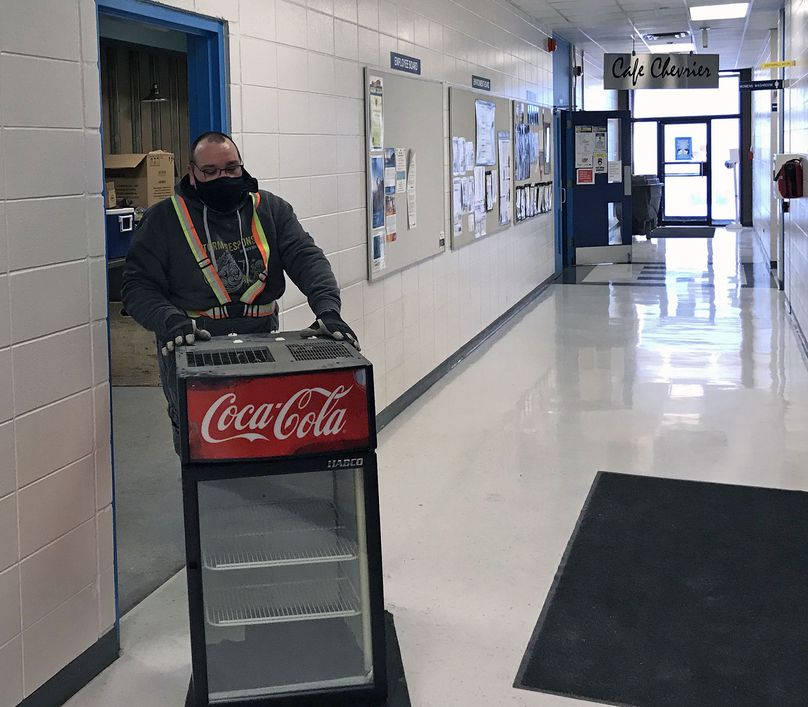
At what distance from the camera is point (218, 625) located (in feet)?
8.88

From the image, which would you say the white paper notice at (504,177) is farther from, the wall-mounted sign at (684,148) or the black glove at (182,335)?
the wall-mounted sign at (684,148)

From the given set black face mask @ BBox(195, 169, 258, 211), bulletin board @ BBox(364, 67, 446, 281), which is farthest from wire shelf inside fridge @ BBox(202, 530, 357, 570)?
bulletin board @ BBox(364, 67, 446, 281)

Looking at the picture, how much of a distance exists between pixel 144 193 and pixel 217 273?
4.73m

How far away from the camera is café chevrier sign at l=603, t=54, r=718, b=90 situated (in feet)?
38.3

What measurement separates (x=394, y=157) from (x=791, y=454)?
2779 mm

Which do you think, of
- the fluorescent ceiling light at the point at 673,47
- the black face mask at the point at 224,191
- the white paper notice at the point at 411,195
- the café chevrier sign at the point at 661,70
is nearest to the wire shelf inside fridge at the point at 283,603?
the black face mask at the point at 224,191

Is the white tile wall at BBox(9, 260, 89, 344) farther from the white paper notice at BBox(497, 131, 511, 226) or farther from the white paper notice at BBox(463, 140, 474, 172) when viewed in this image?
the white paper notice at BBox(497, 131, 511, 226)

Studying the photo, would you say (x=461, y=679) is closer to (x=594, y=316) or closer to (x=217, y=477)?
(x=217, y=477)

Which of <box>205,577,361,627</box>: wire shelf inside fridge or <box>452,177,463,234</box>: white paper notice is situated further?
<box>452,177,463,234</box>: white paper notice

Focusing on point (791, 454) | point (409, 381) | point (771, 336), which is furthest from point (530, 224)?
point (791, 454)

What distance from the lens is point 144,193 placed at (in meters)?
7.69

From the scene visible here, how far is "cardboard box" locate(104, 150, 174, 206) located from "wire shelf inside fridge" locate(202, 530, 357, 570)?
533 cm

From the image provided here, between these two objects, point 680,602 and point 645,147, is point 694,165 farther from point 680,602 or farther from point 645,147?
point 680,602

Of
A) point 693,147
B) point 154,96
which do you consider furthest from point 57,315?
point 693,147
